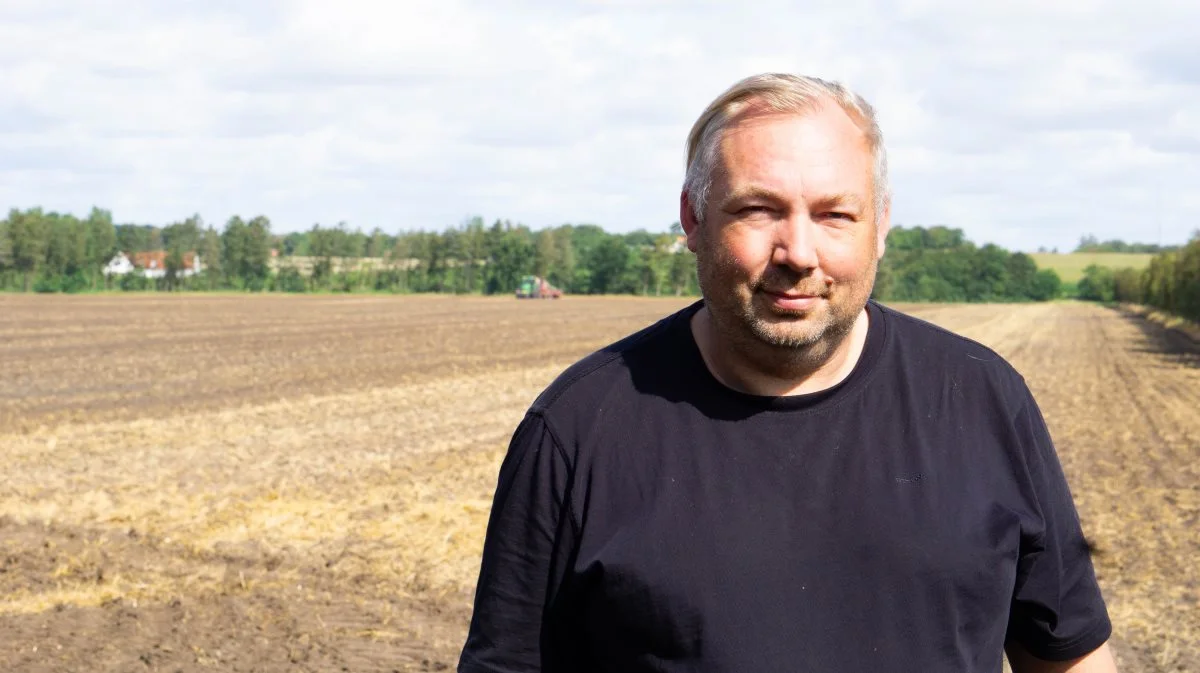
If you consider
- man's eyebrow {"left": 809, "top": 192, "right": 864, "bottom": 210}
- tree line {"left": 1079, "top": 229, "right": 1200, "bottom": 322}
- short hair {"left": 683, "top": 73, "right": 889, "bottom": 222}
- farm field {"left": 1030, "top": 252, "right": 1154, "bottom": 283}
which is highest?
farm field {"left": 1030, "top": 252, "right": 1154, "bottom": 283}

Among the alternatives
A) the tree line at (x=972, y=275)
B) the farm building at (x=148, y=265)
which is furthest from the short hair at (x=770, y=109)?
the tree line at (x=972, y=275)

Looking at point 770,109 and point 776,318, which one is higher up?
point 770,109

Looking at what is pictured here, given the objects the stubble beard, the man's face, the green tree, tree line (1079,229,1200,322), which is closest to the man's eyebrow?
the man's face

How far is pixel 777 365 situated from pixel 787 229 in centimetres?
21

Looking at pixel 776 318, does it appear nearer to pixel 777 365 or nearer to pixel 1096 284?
pixel 777 365

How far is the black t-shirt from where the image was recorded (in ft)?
6.24

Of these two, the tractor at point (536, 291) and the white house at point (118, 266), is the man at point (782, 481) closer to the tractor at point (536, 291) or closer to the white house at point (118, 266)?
the tractor at point (536, 291)

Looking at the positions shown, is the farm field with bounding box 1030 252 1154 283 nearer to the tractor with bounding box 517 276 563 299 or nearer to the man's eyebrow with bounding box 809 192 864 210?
the tractor with bounding box 517 276 563 299

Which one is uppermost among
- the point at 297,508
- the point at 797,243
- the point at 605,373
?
the point at 797,243

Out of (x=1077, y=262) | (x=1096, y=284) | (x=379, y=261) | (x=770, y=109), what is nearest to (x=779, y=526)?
(x=770, y=109)

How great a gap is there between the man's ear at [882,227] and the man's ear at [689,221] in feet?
0.96

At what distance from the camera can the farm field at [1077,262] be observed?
167 m

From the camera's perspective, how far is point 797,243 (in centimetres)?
196

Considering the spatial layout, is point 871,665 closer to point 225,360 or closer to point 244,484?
point 244,484
